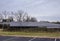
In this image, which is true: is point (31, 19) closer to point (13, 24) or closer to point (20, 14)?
point (20, 14)

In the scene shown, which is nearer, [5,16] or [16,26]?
[16,26]

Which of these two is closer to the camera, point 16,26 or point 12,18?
point 16,26

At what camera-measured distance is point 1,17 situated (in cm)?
10619

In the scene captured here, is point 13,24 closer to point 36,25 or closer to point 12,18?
point 36,25

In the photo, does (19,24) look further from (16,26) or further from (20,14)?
(20,14)

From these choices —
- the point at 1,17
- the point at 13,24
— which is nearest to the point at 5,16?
the point at 1,17

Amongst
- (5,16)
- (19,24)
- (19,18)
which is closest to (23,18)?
(19,18)

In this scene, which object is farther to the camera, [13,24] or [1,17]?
[1,17]

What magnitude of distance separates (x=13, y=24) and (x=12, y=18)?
37.0 metres

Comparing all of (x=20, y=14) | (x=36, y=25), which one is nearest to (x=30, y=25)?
(x=36, y=25)

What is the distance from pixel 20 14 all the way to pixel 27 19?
549cm

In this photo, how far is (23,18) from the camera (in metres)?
105

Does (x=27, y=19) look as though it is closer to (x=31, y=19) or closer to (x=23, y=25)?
(x=31, y=19)

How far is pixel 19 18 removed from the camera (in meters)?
105
